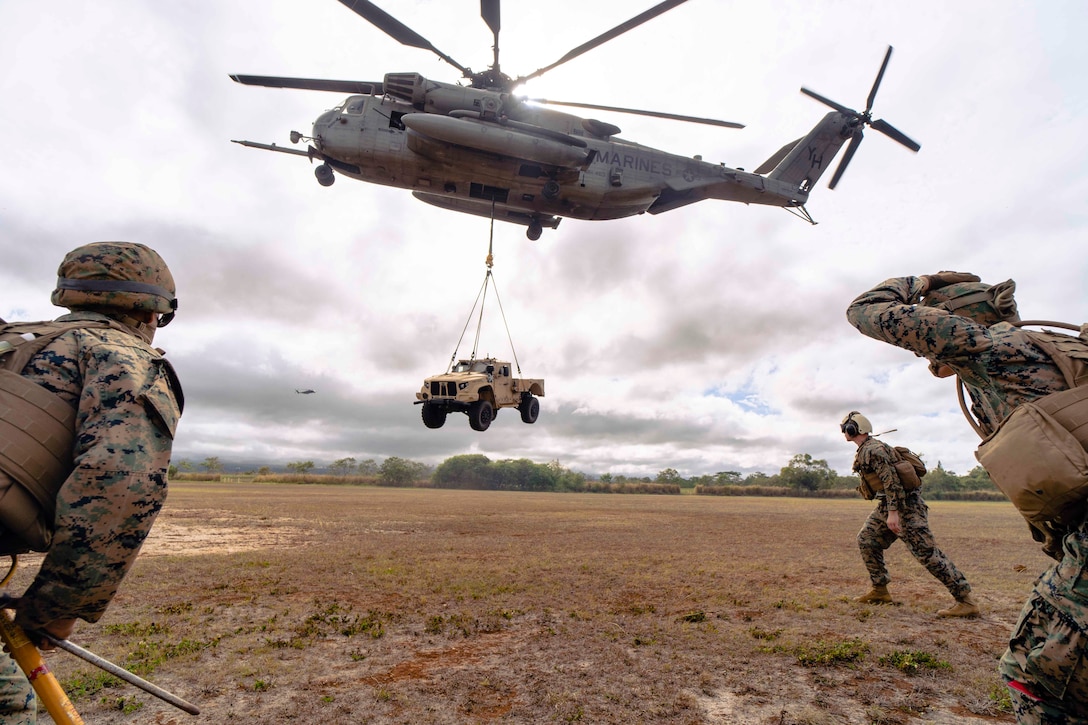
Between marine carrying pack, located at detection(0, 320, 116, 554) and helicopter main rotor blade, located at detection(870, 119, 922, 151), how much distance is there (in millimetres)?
16387

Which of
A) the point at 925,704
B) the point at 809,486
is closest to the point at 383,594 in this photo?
the point at 925,704

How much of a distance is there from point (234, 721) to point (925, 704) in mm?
5138

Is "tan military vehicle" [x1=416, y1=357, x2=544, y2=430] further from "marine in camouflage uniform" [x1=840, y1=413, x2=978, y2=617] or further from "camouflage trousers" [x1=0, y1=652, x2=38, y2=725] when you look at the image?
"camouflage trousers" [x1=0, y1=652, x2=38, y2=725]

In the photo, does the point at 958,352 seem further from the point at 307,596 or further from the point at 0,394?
→ the point at 307,596

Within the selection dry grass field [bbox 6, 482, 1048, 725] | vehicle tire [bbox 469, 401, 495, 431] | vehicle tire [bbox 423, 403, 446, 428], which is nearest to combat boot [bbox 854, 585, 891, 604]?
dry grass field [bbox 6, 482, 1048, 725]

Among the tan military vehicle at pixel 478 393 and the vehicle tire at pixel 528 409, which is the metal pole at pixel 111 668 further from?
the vehicle tire at pixel 528 409

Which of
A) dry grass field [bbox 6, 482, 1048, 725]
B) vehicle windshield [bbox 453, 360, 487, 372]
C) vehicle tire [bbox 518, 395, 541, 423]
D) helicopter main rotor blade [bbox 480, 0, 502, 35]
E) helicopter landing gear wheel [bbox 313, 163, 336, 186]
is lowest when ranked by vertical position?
dry grass field [bbox 6, 482, 1048, 725]

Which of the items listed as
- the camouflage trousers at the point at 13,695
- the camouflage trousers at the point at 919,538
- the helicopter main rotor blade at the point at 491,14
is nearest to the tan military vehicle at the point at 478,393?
the helicopter main rotor blade at the point at 491,14

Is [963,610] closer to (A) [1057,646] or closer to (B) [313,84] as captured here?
(A) [1057,646]

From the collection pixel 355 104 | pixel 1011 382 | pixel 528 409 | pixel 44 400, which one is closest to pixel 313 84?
pixel 355 104

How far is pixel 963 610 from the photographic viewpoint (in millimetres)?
6664

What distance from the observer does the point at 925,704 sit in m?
4.23

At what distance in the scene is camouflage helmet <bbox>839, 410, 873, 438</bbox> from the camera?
23.6 ft

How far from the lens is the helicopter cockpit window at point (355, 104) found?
386 inches
